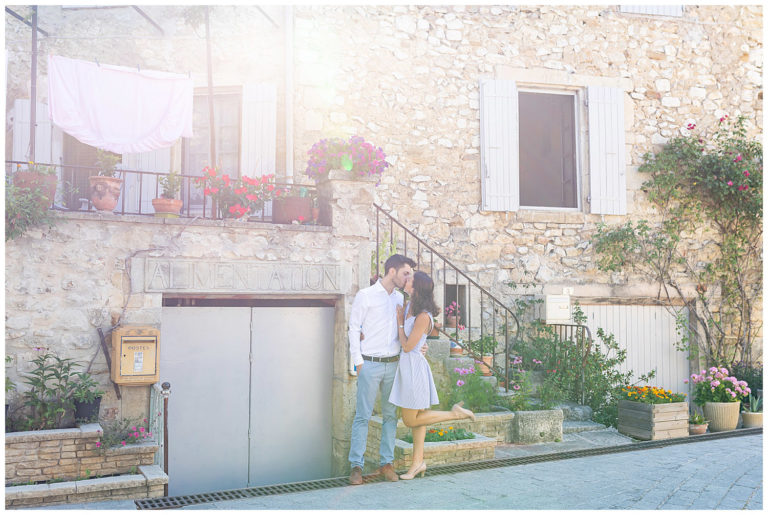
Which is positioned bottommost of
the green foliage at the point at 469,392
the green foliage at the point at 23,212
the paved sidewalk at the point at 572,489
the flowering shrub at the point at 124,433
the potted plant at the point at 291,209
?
the paved sidewalk at the point at 572,489

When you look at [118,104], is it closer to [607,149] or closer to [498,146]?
[498,146]

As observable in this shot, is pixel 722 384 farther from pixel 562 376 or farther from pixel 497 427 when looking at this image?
pixel 497 427

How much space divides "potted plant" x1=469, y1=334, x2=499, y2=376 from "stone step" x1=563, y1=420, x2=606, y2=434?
1.04 m

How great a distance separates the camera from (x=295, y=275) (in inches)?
252

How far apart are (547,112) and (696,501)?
6858mm

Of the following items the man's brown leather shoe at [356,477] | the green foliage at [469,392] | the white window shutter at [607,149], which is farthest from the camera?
the white window shutter at [607,149]

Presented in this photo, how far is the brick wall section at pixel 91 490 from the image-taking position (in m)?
4.76

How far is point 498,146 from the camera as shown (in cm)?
896

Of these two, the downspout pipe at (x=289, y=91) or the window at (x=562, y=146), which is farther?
the window at (x=562, y=146)

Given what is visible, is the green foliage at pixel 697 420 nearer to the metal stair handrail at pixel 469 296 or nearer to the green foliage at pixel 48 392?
the metal stair handrail at pixel 469 296

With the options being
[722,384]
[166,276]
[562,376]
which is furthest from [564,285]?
[166,276]

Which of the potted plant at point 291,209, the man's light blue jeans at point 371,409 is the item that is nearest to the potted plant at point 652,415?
the man's light blue jeans at point 371,409

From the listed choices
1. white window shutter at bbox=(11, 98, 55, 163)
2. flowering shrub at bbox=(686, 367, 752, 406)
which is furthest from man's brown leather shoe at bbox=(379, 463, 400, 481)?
white window shutter at bbox=(11, 98, 55, 163)

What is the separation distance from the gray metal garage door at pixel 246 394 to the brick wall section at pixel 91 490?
96 cm
